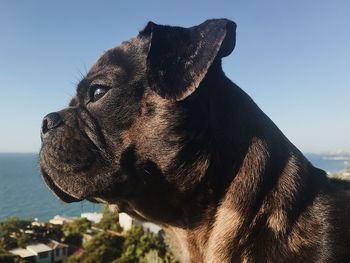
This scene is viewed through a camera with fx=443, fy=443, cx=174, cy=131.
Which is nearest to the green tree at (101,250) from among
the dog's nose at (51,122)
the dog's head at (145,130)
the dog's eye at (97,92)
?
the dog's nose at (51,122)

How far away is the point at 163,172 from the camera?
3842 millimetres

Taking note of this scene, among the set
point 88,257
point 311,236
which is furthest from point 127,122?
point 88,257

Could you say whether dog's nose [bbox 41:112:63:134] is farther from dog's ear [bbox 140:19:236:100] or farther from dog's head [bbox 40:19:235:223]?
dog's ear [bbox 140:19:236:100]

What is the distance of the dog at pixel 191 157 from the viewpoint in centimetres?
342

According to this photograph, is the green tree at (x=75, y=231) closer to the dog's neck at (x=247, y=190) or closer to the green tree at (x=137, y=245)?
the green tree at (x=137, y=245)

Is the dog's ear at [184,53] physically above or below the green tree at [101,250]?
above

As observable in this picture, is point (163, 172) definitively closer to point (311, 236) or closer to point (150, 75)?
point (150, 75)

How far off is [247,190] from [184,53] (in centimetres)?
130

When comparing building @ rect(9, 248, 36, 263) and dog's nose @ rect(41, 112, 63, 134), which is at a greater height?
dog's nose @ rect(41, 112, 63, 134)

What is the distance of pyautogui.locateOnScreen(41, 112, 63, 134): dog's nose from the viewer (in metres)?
4.12

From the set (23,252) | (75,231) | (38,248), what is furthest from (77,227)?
(23,252)

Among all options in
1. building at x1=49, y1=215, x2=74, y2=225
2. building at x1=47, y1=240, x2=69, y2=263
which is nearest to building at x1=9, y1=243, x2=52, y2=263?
building at x1=47, y1=240, x2=69, y2=263

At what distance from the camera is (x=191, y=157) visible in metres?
3.77

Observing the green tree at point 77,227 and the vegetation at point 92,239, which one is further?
the green tree at point 77,227
